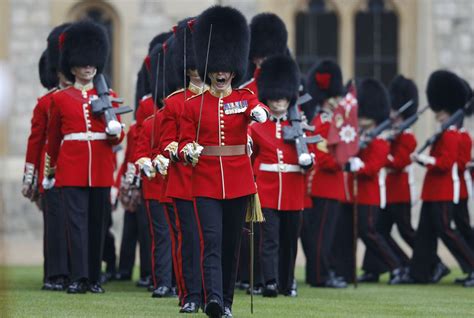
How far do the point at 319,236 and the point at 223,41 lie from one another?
10.7 ft

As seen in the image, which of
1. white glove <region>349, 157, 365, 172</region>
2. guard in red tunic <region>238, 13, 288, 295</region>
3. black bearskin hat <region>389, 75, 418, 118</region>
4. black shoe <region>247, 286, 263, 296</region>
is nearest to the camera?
black shoe <region>247, 286, 263, 296</region>

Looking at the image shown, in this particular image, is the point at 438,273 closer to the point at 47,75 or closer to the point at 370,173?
the point at 370,173

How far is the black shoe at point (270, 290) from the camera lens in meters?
9.85

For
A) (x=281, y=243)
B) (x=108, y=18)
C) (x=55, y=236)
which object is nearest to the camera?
(x=281, y=243)

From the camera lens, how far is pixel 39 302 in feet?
30.4

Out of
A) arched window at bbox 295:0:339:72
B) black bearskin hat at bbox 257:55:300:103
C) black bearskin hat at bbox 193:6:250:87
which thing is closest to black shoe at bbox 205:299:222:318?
black bearskin hat at bbox 193:6:250:87

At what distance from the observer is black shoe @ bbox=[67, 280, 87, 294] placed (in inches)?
388

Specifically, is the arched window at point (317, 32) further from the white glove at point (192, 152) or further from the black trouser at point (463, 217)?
the white glove at point (192, 152)

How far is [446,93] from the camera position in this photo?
41.2ft

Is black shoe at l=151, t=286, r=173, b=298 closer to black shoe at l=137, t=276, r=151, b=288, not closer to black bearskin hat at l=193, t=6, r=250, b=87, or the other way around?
black shoe at l=137, t=276, r=151, b=288

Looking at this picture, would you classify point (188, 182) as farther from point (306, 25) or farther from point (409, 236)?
point (306, 25)

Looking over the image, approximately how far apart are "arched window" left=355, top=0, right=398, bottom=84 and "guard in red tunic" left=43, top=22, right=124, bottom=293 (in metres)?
8.86

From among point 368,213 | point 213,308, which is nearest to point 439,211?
point 368,213

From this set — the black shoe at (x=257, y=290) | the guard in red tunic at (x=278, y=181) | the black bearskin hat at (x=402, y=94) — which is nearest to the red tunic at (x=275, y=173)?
the guard in red tunic at (x=278, y=181)
